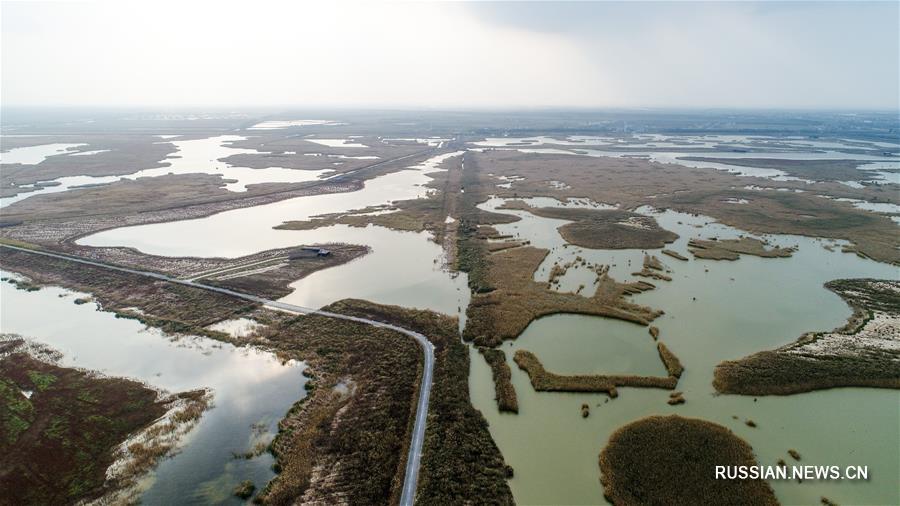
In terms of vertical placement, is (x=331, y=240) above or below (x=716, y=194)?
below

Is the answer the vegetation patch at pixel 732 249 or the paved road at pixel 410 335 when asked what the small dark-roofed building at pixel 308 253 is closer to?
the paved road at pixel 410 335

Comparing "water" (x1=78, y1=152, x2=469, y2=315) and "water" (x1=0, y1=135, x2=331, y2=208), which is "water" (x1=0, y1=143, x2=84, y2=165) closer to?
"water" (x1=0, y1=135, x2=331, y2=208)

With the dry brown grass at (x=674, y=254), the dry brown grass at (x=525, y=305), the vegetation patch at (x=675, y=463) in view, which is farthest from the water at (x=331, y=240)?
the dry brown grass at (x=674, y=254)

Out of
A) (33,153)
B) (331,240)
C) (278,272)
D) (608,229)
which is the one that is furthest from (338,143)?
(608,229)

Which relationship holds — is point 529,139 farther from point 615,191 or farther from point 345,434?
point 345,434

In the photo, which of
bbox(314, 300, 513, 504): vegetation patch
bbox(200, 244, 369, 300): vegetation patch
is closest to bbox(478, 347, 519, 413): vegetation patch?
bbox(314, 300, 513, 504): vegetation patch

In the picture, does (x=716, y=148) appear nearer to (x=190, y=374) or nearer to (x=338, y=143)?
(x=338, y=143)
